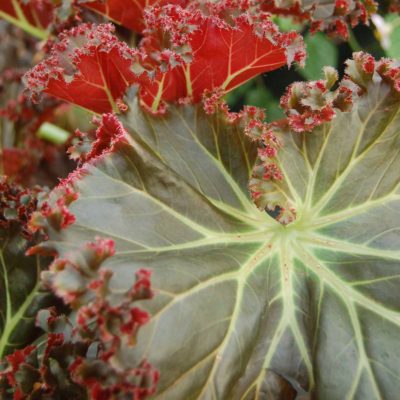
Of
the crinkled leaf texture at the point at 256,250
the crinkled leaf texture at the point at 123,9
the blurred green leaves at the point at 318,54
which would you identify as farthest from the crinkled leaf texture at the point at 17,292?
the blurred green leaves at the point at 318,54

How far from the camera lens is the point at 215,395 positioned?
0.77 metres

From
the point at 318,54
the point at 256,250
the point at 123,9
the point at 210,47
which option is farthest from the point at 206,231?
the point at 318,54

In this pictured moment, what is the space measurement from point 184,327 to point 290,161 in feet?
1.08

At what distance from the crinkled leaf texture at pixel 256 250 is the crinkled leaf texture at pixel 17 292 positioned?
24cm

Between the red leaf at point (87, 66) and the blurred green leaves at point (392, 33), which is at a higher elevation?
the blurred green leaves at point (392, 33)

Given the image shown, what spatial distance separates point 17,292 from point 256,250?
1.30 feet

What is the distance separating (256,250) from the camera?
0.89 m

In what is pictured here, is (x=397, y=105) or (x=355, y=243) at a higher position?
(x=397, y=105)

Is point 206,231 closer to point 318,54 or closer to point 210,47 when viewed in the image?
point 210,47

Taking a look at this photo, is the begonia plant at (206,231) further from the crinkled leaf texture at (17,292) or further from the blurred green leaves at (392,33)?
the blurred green leaves at (392,33)

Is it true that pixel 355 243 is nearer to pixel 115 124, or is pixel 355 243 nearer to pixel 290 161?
pixel 290 161

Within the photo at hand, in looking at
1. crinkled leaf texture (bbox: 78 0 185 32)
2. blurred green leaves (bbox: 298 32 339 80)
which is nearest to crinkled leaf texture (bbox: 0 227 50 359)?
crinkled leaf texture (bbox: 78 0 185 32)

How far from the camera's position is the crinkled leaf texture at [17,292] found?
0.97 meters

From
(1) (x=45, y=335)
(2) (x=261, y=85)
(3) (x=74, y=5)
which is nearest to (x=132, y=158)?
(1) (x=45, y=335)
